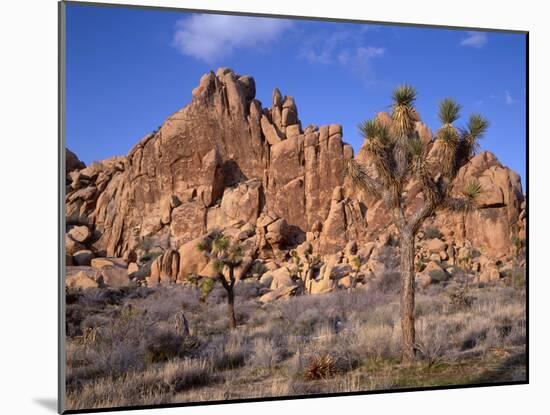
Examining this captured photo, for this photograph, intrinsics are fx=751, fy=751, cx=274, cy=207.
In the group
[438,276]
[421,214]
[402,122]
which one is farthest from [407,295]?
[438,276]

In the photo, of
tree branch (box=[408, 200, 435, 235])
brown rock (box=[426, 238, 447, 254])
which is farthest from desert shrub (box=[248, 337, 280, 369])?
brown rock (box=[426, 238, 447, 254])

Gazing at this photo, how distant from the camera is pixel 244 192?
1396cm

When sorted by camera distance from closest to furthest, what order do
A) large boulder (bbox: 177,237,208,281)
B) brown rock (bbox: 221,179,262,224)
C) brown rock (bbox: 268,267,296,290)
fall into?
large boulder (bbox: 177,237,208,281) < brown rock (bbox: 268,267,296,290) < brown rock (bbox: 221,179,262,224)

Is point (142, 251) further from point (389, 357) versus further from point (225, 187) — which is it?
point (389, 357)

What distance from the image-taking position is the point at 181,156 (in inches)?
556

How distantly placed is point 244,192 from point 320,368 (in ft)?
14.9

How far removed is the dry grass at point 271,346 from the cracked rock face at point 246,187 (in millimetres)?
1245

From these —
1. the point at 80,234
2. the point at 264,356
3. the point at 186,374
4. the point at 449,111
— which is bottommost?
the point at 186,374

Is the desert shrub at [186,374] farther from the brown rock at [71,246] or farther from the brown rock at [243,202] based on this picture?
the brown rock at [243,202]

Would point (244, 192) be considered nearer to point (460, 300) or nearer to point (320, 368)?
point (460, 300)

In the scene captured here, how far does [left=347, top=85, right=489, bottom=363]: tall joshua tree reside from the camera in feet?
35.1

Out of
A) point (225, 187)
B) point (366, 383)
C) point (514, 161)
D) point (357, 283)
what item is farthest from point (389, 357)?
point (225, 187)

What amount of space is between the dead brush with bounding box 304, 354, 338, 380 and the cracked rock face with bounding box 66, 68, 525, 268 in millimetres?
3015

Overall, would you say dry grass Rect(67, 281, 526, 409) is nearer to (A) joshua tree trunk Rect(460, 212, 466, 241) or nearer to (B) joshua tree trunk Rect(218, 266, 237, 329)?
(B) joshua tree trunk Rect(218, 266, 237, 329)
